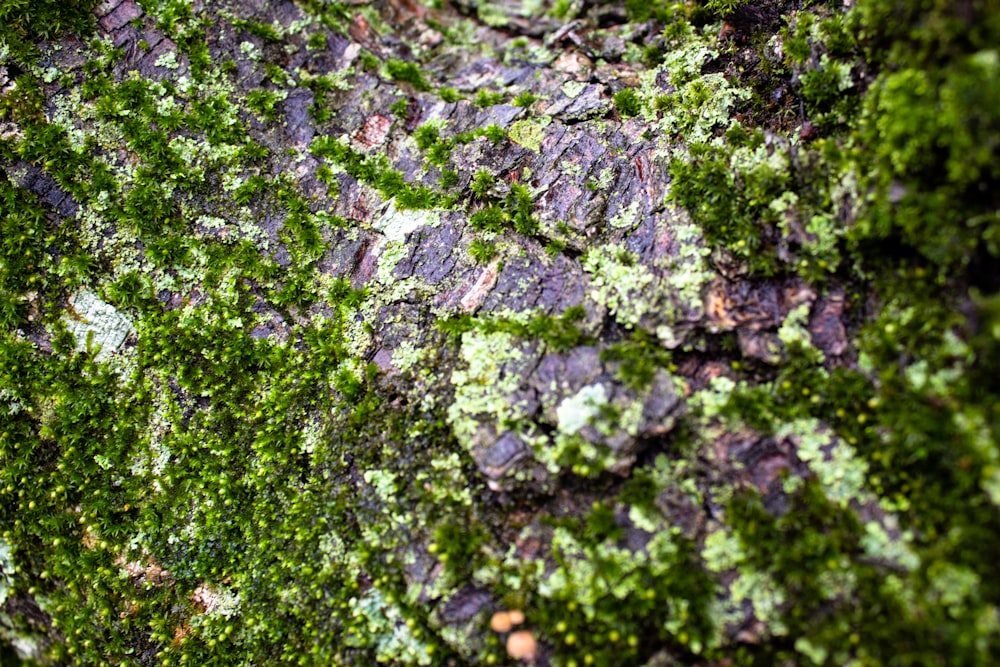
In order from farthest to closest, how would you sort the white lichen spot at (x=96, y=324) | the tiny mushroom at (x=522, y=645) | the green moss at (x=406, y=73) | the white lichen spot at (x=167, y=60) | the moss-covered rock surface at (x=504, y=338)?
the green moss at (x=406, y=73), the white lichen spot at (x=167, y=60), the white lichen spot at (x=96, y=324), the tiny mushroom at (x=522, y=645), the moss-covered rock surface at (x=504, y=338)

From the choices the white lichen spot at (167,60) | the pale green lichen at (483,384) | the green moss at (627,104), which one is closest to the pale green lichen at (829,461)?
the pale green lichen at (483,384)

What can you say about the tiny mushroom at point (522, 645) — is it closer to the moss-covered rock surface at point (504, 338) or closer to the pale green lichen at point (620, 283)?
the moss-covered rock surface at point (504, 338)

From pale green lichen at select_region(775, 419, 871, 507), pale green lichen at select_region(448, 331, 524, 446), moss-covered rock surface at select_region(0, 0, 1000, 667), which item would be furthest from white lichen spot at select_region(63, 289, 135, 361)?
pale green lichen at select_region(775, 419, 871, 507)

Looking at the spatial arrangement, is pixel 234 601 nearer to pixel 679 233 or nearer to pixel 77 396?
pixel 77 396

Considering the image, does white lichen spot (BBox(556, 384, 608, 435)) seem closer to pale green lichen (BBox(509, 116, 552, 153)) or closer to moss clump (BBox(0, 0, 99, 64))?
pale green lichen (BBox(509, 116, 552, 153))

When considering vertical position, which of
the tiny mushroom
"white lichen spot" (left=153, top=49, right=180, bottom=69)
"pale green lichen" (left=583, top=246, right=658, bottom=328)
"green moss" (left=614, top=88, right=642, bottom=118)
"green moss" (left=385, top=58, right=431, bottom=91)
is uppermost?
"white lichen spot" (left=153, top=49, right=180, bottom=69)

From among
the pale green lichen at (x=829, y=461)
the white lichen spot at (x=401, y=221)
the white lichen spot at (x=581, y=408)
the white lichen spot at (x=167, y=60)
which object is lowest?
the pale green lichen at (x=829, y=461)

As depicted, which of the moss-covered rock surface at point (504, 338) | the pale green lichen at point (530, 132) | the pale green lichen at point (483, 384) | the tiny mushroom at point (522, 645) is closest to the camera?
the moss-covered rock surface at point (504, 338)

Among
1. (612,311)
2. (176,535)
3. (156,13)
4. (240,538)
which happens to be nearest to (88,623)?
(176,535)

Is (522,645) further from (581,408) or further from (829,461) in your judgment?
(829,461)
